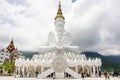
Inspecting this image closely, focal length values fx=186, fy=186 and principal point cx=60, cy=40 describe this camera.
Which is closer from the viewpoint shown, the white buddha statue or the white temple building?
the white temple building

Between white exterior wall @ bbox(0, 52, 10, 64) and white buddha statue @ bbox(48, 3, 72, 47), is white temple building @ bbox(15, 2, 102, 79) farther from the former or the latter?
white exterior wall @ bbox(0, 52, 10, 64)

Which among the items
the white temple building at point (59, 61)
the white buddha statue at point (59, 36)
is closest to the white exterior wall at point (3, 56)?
the white temple building at point (59, 61)

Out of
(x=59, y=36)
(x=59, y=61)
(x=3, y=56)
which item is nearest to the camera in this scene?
(x=59, y=61)

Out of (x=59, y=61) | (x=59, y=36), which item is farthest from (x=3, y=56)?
(x=59, y=61)

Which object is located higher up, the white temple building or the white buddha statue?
the white buddha statue

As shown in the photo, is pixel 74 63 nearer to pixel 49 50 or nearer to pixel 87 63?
pixel 87 63

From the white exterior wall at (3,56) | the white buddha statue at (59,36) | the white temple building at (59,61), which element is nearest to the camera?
the white temple building at (59,61)

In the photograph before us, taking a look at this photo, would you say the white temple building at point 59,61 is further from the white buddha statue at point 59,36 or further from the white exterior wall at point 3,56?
the white exterior wall at point 3,56

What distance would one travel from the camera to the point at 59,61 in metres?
27.5

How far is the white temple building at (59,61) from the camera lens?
106 ft

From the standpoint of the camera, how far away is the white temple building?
32.2 metres

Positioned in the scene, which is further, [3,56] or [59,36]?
[3,56]

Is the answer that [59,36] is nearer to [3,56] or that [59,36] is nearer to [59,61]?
[59,61]

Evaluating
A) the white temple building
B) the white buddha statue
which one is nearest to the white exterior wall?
the white temple building
